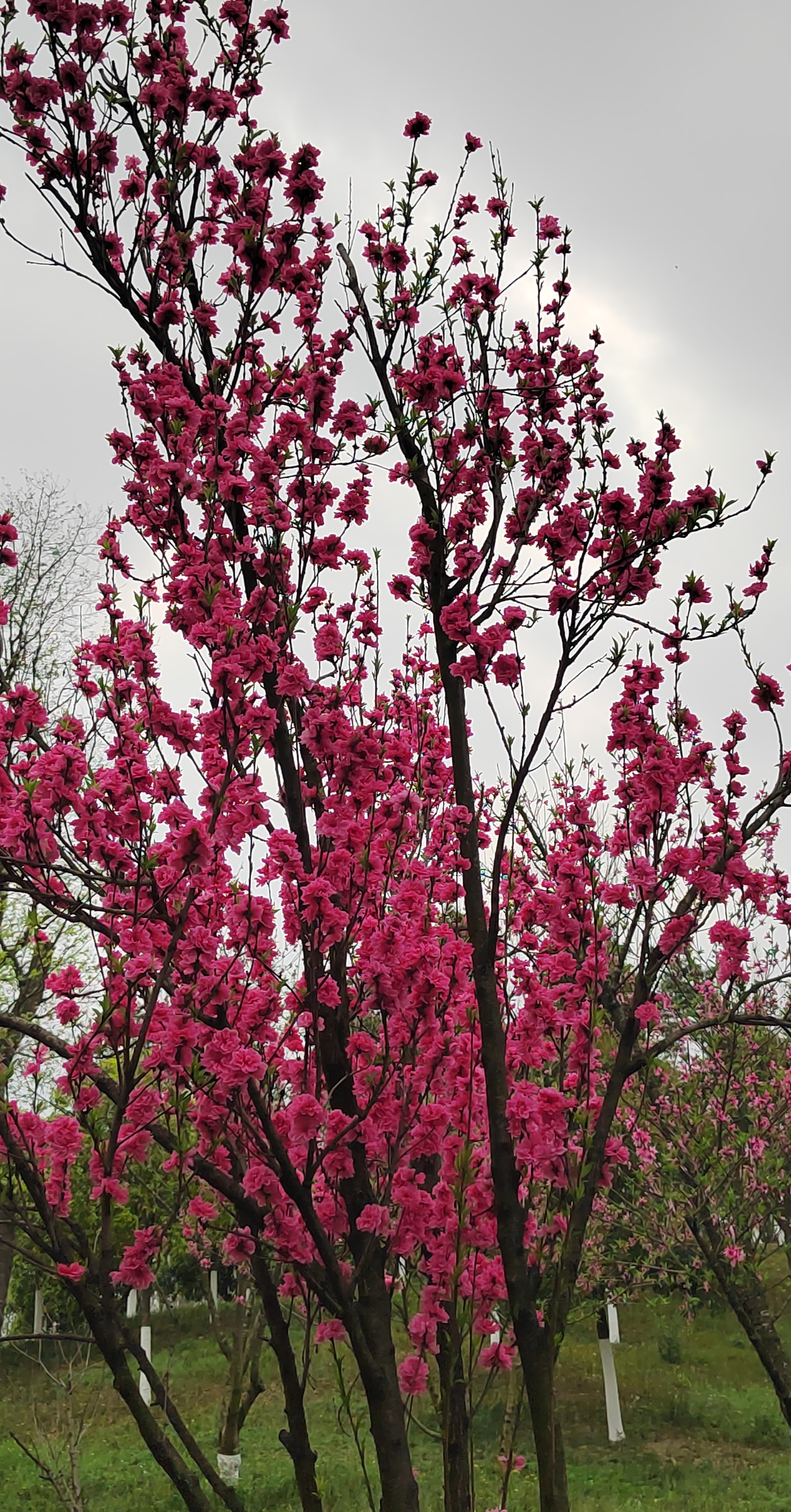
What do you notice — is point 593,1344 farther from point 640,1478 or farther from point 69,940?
point 69,940

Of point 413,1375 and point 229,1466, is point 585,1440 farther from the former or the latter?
point 413,1375

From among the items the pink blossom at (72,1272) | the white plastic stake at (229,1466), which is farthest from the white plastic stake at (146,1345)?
the pink blossom at (72,1272)

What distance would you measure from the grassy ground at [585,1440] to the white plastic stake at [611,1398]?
0.70 feet

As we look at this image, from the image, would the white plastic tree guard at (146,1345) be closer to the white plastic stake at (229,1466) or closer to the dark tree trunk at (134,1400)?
the white plastic stake at (229,1466)

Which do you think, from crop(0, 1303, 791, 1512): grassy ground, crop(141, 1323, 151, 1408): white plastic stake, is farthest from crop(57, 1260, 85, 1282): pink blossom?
crop(141, 1323, 151, 1408): white plastic stake

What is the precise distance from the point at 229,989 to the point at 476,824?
4.05 feet

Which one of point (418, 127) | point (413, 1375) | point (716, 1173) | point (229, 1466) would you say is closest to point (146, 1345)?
point (229, 1466)

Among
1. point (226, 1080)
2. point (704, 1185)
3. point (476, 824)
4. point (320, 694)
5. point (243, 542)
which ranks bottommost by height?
point (704, 1185)

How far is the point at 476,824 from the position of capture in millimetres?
4055

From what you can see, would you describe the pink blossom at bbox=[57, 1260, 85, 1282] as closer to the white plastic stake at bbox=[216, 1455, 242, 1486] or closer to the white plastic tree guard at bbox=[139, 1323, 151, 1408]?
the white plastic tree guard at bbox=[139, 1323, 151, 1408]

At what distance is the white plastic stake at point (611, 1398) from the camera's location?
1328cm

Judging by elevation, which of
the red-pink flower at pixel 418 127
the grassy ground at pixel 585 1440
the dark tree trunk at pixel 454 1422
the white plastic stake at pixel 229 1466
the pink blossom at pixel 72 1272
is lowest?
the grassy ground at pixel 585 1440

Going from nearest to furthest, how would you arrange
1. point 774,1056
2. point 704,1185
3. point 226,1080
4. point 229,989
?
point 226,1080 → point 229,989 → point 704,1185 → point 774,1056

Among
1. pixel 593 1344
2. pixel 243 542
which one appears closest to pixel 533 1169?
A: pixel 243 542
